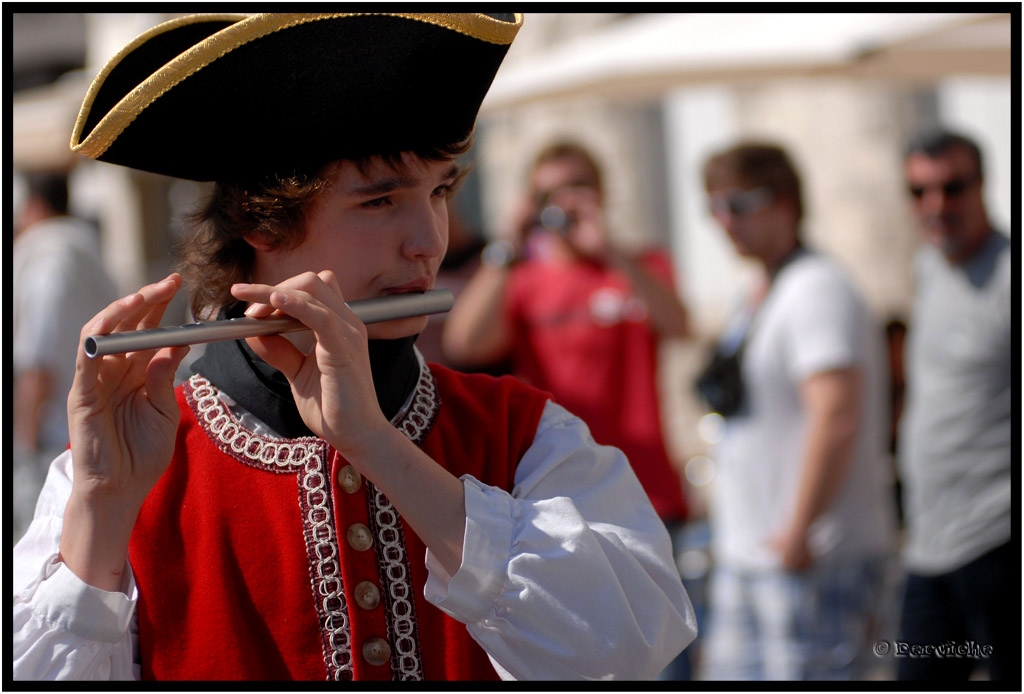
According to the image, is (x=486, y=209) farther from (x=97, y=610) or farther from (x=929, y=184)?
(x=97, y=610)

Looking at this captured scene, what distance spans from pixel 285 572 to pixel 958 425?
98.8 inches

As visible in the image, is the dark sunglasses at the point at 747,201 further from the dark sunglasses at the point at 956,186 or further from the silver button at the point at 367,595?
the silver button at the point at 367,595

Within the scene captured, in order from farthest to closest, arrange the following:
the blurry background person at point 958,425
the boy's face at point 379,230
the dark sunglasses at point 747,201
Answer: the dark sunglasses at point 747,201 < the blurry background person at point 958,425 < the boy's face at point 379,230

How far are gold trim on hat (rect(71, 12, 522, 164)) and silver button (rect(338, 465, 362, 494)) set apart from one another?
51 centimetres

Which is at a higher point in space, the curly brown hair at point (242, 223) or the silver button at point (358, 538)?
the curly brown hair at point (242, 223)

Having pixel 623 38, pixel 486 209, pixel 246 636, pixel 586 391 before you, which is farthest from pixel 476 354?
pixel 486 209

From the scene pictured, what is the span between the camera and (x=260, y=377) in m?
1.76

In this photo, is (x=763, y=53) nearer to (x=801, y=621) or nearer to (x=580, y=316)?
(x=580, y=316)

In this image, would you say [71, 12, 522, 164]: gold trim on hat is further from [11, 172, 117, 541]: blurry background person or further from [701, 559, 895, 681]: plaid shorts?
[11, 172, 117, 541]: blurry background person

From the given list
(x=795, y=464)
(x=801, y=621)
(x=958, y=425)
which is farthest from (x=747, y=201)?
(x=801, y=621)

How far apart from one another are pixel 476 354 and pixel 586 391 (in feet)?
1.31

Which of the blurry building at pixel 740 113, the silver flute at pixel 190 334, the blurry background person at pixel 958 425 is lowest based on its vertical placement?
the blurry background person at pixel 958 425

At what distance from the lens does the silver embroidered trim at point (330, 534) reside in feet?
5.49

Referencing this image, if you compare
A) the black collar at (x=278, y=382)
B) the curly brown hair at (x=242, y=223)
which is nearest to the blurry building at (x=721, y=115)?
the curly brown hair at (x=242, y=223)
